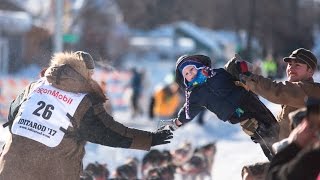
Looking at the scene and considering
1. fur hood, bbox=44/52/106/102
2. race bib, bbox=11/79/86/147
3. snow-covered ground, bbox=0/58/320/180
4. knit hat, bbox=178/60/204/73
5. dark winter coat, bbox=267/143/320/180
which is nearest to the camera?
dark winter coat, bbox=267/143/320/180

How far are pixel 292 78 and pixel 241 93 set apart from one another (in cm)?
44

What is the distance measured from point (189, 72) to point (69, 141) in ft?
3.63

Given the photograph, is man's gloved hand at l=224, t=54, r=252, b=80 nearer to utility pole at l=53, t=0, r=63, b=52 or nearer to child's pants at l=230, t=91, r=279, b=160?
child's pants at l=230, t=91, r=279, b=160

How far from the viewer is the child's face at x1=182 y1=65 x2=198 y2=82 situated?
6934 mm

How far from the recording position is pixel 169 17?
210 ft

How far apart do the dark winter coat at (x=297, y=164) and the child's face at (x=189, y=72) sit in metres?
2.33

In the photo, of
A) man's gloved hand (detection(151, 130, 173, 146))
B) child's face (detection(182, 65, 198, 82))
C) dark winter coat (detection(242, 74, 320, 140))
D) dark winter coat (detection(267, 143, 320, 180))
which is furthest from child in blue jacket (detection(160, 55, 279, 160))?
dark winter coat (detection(267, 143, 320, 180))

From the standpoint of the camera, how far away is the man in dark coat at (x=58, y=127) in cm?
644

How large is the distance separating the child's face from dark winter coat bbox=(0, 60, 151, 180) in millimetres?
589

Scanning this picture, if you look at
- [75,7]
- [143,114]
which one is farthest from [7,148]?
[75,7]

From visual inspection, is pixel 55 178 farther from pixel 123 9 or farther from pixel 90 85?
pixel 123 9

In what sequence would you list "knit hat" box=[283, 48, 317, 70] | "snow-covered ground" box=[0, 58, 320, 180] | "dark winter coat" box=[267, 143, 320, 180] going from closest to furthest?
"dark winter coat" box=[267, 143, 320, 180] → "knit hat" box=[283, 48, 317, 70] → "snow-covered ground" box=[0, 58, 320, 180]

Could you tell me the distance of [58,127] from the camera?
254 inches

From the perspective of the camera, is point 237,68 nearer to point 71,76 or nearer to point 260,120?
point 260,120
